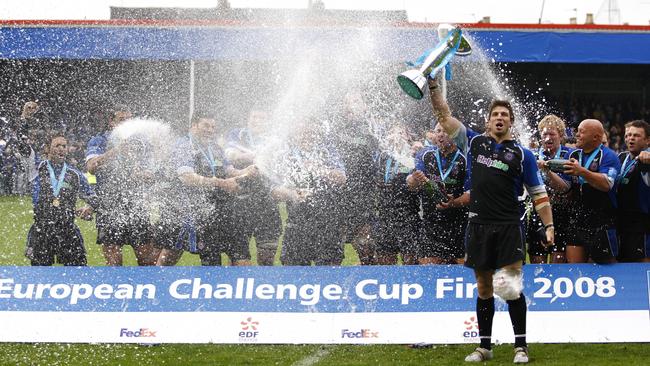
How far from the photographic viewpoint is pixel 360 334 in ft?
21.6

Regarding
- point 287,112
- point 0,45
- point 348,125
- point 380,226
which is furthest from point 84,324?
point 0,45

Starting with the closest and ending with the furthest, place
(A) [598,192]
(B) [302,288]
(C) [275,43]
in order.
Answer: (B) [302,288] < (A) [598,192] < (C) [275,43]

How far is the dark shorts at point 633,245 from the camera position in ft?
23.5

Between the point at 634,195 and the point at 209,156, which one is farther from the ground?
the point at 209,156

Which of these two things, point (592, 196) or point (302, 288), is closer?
point (302, 288)

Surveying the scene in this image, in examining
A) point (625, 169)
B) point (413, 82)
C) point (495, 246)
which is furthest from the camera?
point (625, 169)

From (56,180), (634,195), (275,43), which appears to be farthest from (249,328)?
(275,43)

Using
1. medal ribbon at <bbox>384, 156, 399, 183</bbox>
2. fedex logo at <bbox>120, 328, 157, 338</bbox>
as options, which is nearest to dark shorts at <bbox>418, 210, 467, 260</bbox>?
medal ribbon at <bbox>384, 156, 399, 183</bbox>

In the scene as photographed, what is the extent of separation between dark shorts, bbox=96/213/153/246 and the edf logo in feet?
7.04

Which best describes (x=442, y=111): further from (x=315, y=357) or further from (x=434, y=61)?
(x=315, y=357)

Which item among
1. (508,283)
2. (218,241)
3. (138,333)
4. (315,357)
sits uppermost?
(218,241)

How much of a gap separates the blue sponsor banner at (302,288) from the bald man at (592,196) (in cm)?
22

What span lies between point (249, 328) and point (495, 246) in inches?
75.9

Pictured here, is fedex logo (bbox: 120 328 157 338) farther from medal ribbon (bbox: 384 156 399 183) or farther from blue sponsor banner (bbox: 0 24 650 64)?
blue sponsor banner (bbox: 0 24 650 64)
